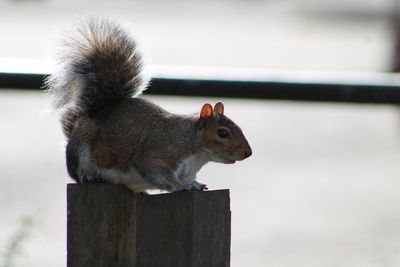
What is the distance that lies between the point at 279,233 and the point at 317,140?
2.98 meters

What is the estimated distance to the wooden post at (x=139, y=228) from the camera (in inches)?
77.9

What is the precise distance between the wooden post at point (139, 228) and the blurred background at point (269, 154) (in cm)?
68

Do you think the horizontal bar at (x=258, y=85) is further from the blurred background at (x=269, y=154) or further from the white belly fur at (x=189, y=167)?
the white belly fur at (x=189, y=167)

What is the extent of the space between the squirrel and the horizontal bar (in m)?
0.82

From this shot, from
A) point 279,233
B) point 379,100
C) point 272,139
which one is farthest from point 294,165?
point 379,100

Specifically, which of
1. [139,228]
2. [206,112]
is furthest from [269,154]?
[139,228]

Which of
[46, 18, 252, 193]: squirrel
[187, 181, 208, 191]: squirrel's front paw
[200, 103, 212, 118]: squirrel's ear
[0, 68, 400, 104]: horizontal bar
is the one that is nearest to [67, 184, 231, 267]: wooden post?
[187, 181, 208, 191]: squirrel's front paw

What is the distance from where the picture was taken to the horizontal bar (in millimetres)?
3584

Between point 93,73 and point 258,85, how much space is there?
99 cm

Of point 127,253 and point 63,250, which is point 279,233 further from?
point 127,253

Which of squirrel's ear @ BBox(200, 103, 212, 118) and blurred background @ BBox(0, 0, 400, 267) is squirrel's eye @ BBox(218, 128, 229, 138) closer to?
squirrel's ear @ BBox(200, 103, 212, 118)

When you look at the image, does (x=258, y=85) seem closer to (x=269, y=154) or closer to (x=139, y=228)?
(x=139, y=228)

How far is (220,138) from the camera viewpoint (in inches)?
103

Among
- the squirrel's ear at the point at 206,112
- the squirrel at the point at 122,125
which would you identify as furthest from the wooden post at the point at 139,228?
the squirrel's ear at the point at 206,112
